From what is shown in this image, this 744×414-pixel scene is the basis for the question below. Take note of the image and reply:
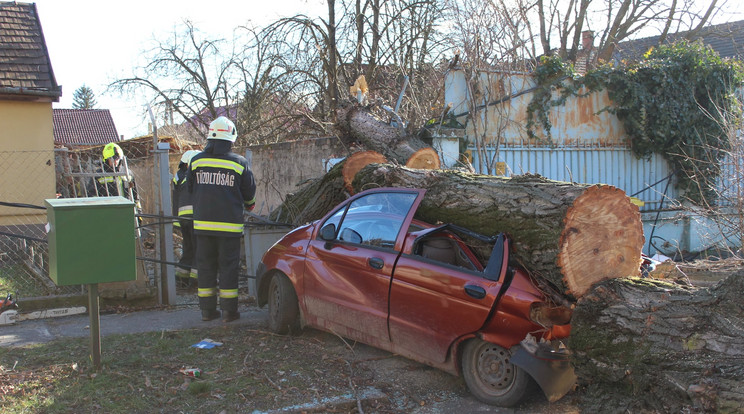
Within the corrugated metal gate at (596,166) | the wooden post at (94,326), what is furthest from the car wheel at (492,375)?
the corrugated metal gate at (596,166)

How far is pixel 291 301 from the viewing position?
574 centimetres

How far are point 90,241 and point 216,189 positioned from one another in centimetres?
165

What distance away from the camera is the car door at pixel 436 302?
4.13 meters

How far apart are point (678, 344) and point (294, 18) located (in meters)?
12.9

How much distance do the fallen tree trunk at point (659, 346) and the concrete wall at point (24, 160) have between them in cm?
975

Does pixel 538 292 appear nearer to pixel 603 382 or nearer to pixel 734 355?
pixel 603 382

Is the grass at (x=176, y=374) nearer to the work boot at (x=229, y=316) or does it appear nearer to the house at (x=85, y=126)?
the work boot at (x=229, y=316)

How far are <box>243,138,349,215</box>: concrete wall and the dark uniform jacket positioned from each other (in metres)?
3.72

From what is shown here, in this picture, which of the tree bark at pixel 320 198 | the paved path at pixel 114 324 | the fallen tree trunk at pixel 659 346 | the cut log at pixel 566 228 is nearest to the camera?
the fallen tree trunk at pixel 659 346

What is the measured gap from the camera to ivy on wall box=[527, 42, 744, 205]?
1020 cm

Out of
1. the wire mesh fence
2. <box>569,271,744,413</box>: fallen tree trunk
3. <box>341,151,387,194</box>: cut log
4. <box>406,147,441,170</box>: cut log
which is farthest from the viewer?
the wire mesh fence

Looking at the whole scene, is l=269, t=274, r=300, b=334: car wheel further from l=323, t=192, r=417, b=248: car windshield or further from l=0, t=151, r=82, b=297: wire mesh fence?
l=0, t=151, r=82, b=297: wire mesh fence

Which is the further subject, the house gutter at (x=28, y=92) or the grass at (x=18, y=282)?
the house gutter at (x=28, y=92)

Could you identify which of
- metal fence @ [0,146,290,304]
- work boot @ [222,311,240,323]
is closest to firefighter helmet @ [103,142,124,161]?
metal fence @ [0,146,290,304]
